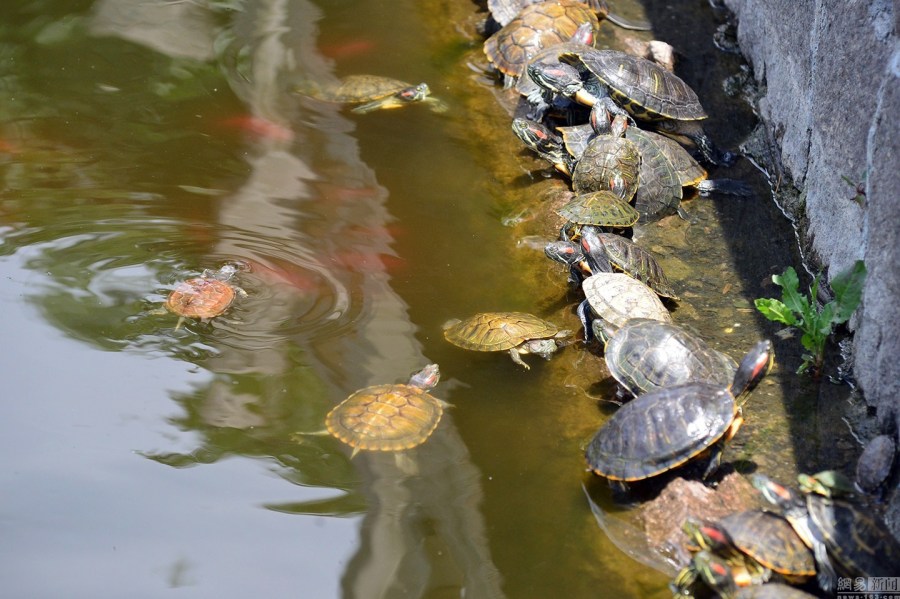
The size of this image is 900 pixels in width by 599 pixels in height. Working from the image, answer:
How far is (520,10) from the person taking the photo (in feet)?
27.3

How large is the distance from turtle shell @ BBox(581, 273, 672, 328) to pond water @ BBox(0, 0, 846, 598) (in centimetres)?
28

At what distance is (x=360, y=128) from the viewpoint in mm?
6762

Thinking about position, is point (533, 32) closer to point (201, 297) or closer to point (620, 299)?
point (620, 299)

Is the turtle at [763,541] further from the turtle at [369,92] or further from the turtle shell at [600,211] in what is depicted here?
the turtle at [369,92]

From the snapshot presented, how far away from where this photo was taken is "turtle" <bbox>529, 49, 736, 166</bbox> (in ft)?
21.7

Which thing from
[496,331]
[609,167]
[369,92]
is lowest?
[496,331]

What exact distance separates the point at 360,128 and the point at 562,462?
3471mm

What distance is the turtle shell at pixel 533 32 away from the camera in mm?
7571

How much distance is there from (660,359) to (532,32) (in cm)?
434

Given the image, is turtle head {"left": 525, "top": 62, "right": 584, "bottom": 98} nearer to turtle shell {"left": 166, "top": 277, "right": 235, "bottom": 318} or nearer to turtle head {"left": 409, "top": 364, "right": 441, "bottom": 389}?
turtle head {"left": 409, "top": 364, "right": 441, "bottom": 389}

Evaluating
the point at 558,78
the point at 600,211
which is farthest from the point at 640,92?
the point at 600,211

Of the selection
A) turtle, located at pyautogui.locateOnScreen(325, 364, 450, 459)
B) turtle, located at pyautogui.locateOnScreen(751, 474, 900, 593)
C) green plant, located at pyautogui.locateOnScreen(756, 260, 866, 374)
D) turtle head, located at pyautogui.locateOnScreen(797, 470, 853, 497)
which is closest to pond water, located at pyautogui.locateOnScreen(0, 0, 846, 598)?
turtle, located at pyautogui.locateOnScreen(325, 364, 450, 459)

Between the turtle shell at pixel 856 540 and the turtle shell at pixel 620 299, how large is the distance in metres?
1.61

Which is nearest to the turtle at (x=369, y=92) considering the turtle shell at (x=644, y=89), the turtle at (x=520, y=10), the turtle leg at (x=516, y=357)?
the turtle shell at (x=644, y=89)
